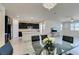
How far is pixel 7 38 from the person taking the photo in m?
2.14

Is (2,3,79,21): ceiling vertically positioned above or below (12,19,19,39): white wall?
above

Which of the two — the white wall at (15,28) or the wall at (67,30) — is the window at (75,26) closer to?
the wall at (67,30)

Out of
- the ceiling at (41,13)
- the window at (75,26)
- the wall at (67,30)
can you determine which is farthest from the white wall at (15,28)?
the window at (75,26)

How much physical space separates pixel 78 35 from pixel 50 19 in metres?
0.60

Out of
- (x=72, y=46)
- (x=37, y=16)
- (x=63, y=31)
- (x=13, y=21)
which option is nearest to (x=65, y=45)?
(x=72, y=46)

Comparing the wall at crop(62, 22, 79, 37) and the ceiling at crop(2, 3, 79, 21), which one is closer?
the ceiling at crop(2, 3, 79, 21)

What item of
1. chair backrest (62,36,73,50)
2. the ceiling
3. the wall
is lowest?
chair backrest (62,36,73,50)

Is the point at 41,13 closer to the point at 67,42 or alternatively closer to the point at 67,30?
the point at 67,30

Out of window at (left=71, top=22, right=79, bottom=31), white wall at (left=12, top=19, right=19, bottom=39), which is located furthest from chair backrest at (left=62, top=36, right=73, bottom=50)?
white wall at (left=12, top=19, right=19, bottom=39)

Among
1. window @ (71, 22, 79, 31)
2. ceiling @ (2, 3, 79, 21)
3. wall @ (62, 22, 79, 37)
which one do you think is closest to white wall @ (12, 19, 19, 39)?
ceiling @ (2, 3, 79, 21)

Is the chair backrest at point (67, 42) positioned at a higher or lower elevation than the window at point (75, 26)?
lower

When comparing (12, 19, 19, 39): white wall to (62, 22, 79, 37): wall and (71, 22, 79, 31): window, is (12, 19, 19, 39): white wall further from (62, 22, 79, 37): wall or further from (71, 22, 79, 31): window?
(71, 22, 79, 31): window

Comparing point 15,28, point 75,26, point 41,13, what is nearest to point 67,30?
point 75,26

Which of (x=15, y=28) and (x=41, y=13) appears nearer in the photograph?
(x=41, y=13)
